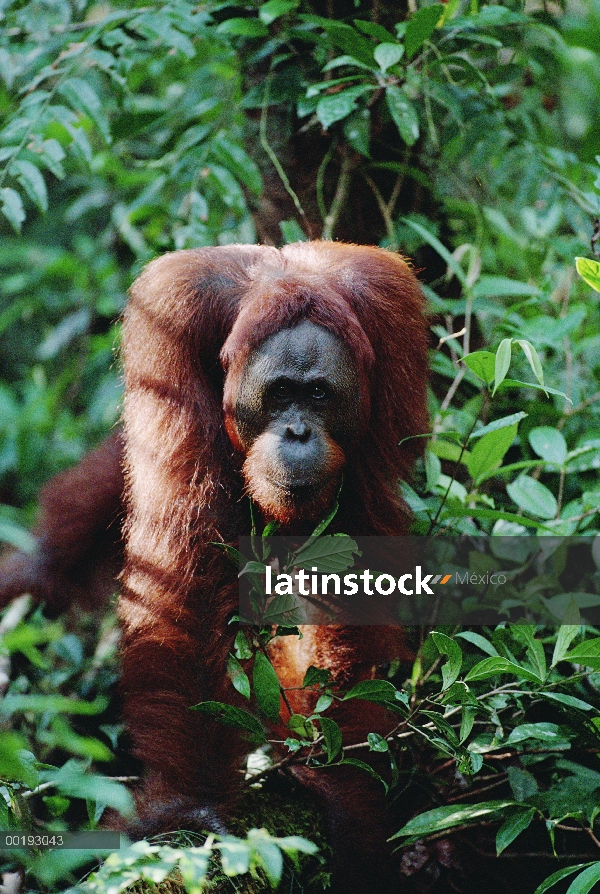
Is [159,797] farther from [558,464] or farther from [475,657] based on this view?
[558,464]

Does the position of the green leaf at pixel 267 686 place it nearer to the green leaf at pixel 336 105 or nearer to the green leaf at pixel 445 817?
the green leaf at pixel 445 817

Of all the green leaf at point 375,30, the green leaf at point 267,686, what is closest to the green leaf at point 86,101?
the green leaf at point 375,30

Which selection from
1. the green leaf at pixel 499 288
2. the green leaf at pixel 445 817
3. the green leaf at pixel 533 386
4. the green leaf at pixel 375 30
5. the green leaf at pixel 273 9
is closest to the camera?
the green leaf at pixel 533 386

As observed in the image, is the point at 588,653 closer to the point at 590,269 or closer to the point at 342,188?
the point at 590,269

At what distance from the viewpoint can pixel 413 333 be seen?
2.83m

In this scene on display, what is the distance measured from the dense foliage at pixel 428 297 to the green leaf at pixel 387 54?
0.04 ft

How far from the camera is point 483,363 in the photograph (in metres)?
2.25

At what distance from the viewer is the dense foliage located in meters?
2.23

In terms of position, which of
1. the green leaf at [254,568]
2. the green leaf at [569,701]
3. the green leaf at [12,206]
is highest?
the green leaf at [12,206]

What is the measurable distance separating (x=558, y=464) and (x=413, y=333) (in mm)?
714

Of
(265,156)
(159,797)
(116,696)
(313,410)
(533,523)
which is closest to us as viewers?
(159,797)

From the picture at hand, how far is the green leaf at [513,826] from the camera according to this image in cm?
210

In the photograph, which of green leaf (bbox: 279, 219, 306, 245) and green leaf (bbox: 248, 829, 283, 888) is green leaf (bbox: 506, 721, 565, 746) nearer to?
green leaf (bbox: 248, 829, 283, 888)

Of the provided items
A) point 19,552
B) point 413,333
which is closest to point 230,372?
point 413,333
